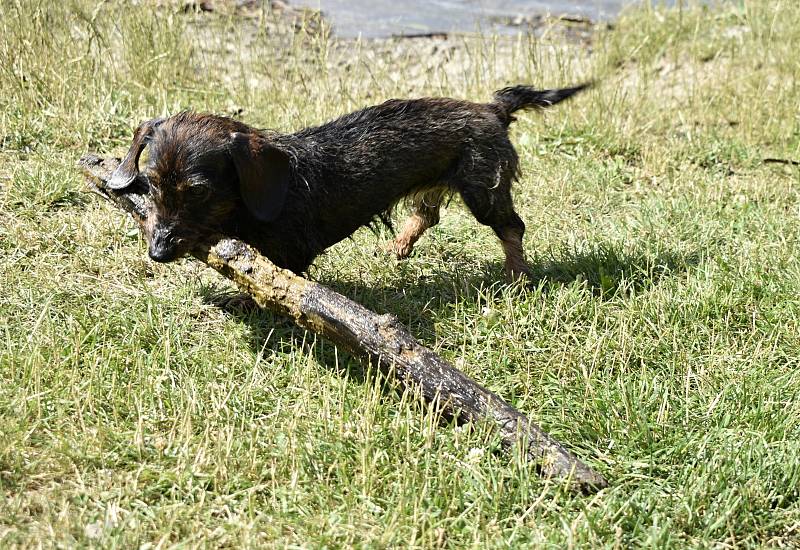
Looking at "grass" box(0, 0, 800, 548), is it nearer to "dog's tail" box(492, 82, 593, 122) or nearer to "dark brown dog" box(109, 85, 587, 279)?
"dark brown dog" box(109, 85, 587, 279)

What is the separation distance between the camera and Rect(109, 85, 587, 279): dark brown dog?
4.10 metres

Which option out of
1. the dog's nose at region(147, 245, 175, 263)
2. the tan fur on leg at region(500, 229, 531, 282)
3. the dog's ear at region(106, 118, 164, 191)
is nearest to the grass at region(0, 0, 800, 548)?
the tan fur on leg at region(500, 229, 531, 282)

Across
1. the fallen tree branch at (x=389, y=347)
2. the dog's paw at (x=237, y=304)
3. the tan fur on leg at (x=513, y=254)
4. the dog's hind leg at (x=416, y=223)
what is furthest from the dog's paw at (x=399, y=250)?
the fallen tree branch at (x=389, y=347)

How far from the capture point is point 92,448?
3.26 m

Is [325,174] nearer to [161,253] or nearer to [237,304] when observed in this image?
[237,304]

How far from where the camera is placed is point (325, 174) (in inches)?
181

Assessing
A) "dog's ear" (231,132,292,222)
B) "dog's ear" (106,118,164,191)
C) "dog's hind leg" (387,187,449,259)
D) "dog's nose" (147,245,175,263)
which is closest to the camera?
"dog's nose" (147,245,175,263)

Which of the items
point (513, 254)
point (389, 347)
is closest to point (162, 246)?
point (389, 347)

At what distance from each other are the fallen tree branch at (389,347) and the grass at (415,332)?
0.31ft

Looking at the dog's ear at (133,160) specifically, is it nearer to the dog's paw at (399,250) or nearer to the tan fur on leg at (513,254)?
the dog's paw at (399,250)

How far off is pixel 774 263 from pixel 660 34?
4627mm

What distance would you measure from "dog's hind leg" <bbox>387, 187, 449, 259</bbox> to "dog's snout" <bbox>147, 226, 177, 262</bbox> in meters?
1.69

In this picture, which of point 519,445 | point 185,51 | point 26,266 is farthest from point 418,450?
point 185,51

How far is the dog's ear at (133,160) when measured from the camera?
14.2 feet
